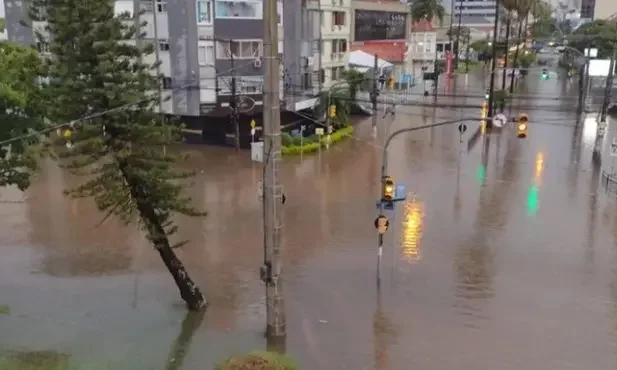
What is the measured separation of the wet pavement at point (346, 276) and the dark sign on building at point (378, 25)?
29.3 m

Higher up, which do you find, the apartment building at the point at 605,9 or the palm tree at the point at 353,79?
the apartment building at the point at 605,9

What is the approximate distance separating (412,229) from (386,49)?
38884 millimetres

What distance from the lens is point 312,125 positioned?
4356 centimetres

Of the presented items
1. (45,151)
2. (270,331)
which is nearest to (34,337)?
(45,151)

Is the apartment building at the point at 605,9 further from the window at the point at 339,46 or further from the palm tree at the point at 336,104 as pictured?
the palm tree at the point at 336,104

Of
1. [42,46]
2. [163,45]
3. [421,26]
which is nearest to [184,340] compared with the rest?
[42,46]

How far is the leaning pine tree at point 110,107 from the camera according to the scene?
47.7 feet

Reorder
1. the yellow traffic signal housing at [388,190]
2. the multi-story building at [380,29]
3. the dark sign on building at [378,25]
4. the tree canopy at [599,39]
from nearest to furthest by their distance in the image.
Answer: the yellow traffic signal housing at [388,190] → the multi-story building at [380,29] → the dark sign on building at [378,25] → the tree canopy at [599,39]

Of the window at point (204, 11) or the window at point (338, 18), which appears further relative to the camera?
the window at point (338, 18)

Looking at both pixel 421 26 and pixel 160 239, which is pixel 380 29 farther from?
pixel 160 239

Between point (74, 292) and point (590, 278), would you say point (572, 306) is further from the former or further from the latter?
point (74, 292)

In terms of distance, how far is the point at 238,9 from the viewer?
119 ft

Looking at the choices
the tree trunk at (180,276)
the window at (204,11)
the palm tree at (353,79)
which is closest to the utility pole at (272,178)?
the tree trunk at (180,276)

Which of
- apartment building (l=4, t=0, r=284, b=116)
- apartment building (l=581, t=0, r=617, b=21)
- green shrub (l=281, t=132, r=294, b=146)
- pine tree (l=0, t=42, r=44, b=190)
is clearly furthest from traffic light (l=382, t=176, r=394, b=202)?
apartment building (l=581, t=0, r=617, b=21)
